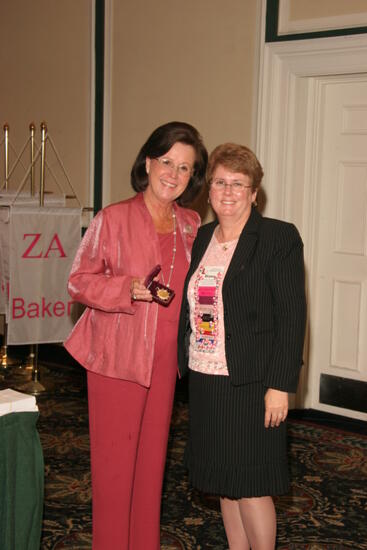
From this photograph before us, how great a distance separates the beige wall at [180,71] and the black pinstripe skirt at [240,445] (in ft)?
8.15

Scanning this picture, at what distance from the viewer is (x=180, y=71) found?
483 centimetres

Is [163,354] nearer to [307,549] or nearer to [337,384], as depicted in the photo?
[307,549]

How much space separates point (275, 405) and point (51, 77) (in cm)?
411

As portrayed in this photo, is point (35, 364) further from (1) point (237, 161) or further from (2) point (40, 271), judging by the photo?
(1) point (237, 161)

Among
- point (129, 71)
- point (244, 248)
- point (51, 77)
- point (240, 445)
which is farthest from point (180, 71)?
point (240, 445)

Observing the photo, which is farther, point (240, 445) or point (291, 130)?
point (291, 130)

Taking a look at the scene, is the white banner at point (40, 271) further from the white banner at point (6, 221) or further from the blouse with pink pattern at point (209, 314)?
the blouse with pink pattern at point (209, 314)

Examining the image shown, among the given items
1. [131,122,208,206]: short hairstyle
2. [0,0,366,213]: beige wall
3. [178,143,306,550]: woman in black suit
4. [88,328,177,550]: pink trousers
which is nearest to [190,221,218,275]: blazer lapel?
[178,143,306,550]: woman in black suit

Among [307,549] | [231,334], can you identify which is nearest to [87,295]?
[231,334]

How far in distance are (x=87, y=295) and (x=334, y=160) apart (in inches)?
98.9

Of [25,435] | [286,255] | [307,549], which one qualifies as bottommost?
[307,549]

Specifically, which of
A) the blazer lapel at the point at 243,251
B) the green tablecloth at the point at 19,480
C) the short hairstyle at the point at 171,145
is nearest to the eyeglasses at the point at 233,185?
the blazer lapel at the point at 243,251

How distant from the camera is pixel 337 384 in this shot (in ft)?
15.2

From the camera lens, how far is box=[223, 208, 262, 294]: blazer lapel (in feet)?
7.70
